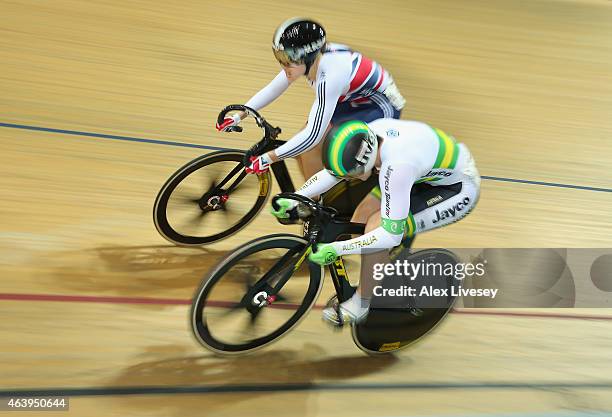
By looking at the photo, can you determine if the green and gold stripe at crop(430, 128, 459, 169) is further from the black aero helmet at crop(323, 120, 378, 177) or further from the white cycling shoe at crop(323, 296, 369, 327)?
the white cycling shoe at crop(323, 296, 369, 327)

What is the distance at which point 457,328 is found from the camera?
131 inches

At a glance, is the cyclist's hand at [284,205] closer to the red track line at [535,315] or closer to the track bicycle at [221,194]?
the track bicycle at [221,194]

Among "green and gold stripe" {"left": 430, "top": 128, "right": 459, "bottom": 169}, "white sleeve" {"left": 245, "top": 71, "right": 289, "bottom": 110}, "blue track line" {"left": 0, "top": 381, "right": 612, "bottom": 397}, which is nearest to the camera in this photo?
"blue track line" {"left": 0, "top": 381, "right": 612, "bottom": 397}

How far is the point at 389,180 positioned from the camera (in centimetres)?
251

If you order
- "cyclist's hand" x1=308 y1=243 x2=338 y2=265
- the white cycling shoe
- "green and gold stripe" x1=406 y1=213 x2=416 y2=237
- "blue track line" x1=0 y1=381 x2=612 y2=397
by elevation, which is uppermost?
"green and gold stripe" x1=406 y1=213 x2=416 y2=237

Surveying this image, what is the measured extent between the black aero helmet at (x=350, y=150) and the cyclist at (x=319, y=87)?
548 mm

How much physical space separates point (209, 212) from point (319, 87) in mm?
884

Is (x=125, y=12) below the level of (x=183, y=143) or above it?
above

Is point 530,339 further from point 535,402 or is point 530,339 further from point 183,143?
point 183,143

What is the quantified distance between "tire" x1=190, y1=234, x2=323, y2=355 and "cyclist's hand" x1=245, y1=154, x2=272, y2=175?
19.1 inches

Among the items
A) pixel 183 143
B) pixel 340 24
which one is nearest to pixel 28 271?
pixel 183 143

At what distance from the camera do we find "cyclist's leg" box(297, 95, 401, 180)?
3.28 m

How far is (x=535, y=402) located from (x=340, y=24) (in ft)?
12.8

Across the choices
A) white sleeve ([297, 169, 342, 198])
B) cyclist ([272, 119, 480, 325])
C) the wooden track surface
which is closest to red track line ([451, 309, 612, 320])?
the wooden track surface
